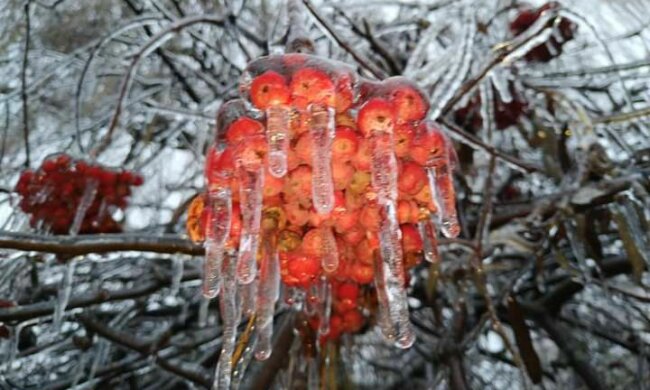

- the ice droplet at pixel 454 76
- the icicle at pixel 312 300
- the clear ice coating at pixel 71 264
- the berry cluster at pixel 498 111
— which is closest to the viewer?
the icicle at pixel 312 300

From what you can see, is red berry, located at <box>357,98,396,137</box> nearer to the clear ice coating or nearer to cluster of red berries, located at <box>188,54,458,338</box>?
cluster of red berries, located at <box>188,54,458,338</box>

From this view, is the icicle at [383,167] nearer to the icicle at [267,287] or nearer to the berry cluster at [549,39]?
the icicle at [267,287]

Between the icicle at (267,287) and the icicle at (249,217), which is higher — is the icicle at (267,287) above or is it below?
below

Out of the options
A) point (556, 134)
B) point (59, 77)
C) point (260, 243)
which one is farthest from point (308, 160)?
point (59, 77)

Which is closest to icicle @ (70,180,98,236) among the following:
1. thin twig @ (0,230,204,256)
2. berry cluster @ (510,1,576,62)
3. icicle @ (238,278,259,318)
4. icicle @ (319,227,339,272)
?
thin twig @ (0,230,204,256)

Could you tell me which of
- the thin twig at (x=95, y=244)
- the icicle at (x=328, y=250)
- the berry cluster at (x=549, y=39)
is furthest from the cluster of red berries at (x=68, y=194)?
the berry cluster at (x=549, y=39)

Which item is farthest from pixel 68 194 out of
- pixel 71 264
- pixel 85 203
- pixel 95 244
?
pixel 95 244
